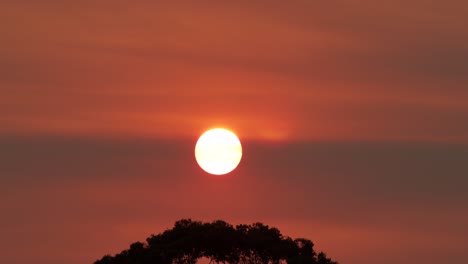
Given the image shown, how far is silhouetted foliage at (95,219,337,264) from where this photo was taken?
127 m

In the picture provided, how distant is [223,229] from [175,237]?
458 centimetres

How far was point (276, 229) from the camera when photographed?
426ft

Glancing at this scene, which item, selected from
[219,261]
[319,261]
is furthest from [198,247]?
[319,261]

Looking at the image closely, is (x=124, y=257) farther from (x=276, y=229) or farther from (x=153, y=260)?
(x=276, y=229)

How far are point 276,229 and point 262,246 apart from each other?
2.48 metres

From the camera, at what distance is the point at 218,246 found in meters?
128

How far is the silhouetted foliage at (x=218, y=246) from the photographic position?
126812 millimetres

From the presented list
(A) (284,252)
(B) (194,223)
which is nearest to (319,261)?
(A) (284,252)

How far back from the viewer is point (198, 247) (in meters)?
128

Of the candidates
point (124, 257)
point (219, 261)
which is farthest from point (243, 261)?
point (124, 257)

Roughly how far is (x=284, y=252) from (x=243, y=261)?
4169 millimetres

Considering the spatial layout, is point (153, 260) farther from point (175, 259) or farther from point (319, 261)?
point (319, 261)

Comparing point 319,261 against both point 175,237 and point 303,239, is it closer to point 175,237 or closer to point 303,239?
point 303,239

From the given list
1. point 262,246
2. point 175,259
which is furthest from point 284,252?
point 175,259
